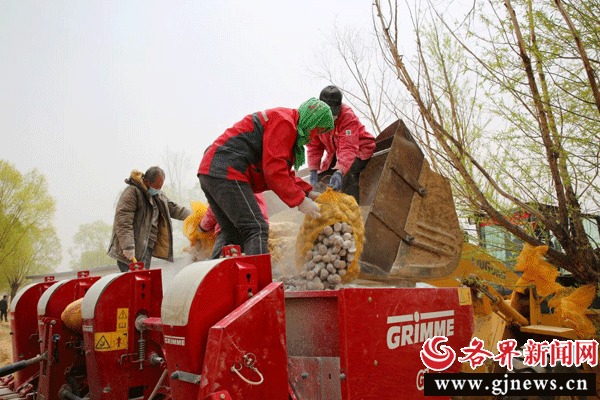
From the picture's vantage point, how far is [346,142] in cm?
461

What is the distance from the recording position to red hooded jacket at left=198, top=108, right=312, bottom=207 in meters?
3.11

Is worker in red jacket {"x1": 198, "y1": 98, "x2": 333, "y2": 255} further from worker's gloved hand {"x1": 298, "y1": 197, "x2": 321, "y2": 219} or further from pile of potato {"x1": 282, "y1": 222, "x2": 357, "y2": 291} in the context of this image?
pile of potato {"x1": 282, "y1": 222, "x2": 357, "y2": 291}

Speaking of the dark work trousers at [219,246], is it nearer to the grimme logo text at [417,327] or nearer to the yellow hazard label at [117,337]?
the yellow hazard label at [117,337]

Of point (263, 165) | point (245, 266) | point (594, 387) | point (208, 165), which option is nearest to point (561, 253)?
point (594, 387)

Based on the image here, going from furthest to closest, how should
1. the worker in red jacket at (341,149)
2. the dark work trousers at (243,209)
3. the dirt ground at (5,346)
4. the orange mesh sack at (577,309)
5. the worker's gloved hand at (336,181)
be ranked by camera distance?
the dirt ground at (5,346) → the worker in red jacket at (341,149) → the worker's gloved hand at (336,181) → the orange mesh sack at (577,309) → the dark work trousers at (243,209)

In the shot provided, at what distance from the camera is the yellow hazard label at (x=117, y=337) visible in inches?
108

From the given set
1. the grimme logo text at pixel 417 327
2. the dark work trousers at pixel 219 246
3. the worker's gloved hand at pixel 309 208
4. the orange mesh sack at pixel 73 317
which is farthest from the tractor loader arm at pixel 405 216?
the orange mesh sack at pixel 73 317

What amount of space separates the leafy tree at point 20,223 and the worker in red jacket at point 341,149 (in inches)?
656

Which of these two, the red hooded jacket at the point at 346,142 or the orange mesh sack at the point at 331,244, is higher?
the red hooded jacket at the point at 346,142

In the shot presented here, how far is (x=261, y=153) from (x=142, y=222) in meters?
2.37

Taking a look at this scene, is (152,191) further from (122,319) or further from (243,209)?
(122,319)

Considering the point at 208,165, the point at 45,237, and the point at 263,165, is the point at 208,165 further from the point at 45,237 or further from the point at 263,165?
the point at 45,237

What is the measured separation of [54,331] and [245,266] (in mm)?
2184

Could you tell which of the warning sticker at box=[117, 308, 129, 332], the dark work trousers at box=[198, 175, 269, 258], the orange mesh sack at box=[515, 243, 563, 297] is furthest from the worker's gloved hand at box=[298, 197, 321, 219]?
the orange mesh sack at box=[515, 243, 563, 297]
